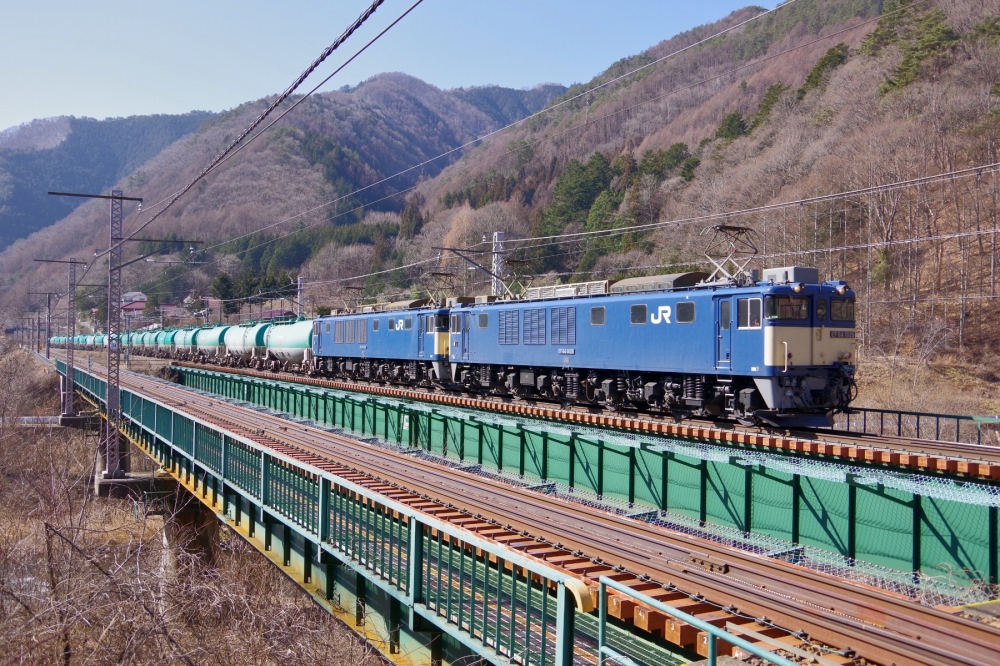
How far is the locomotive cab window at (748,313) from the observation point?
57.8 ft

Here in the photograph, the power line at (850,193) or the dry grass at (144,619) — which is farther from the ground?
the power line at (850,193)

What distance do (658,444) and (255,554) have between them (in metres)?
14.9

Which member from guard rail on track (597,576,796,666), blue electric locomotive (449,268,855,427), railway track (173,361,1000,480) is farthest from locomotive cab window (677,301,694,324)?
guard rail on track (597,576,796,666)

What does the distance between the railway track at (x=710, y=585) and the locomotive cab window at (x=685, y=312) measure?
738 cm

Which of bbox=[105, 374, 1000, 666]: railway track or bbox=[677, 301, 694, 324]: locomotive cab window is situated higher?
bbox=[677, 301, 694, 324]: locomotive cab window

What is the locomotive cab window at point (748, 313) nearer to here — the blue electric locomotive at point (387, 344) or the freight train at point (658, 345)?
the freight train at point (658, 345)

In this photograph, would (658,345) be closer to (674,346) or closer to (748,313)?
(674,346)

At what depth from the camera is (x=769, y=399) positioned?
17219 millimetres

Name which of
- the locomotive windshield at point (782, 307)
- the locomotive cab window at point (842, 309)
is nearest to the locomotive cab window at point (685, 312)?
the locomotive windshield at point (782, 307)

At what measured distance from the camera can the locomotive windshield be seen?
56.7 feet

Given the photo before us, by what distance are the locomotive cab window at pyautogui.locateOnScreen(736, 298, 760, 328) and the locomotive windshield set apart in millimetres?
282

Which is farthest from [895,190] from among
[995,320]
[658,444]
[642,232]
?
[658,444]

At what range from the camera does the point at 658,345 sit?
20.3 m

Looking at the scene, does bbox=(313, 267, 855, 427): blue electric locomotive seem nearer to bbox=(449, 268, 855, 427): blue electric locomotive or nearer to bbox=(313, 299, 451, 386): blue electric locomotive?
bbox=(449, 268, 855, 427): blue electric locomotive
